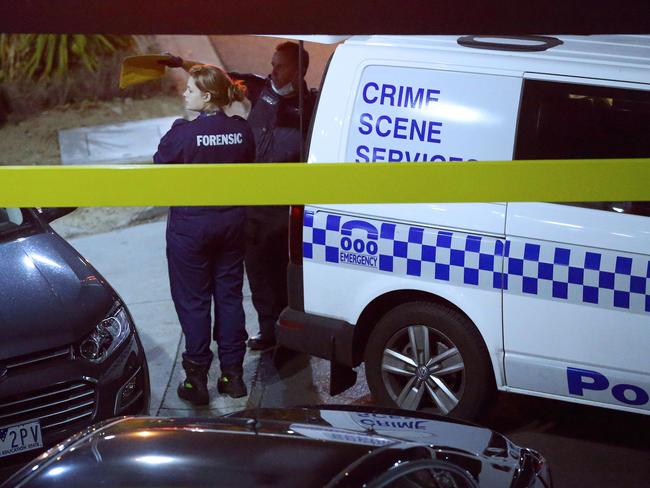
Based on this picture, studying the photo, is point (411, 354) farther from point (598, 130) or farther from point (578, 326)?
point (598, 130)

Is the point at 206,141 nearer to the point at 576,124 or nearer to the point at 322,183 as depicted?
the point at 576,124

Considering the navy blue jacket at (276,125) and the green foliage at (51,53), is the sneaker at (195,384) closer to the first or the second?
the navy blue jacket at (276,125)

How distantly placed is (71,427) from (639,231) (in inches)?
→ 95.1

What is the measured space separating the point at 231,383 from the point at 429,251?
62.1 inches

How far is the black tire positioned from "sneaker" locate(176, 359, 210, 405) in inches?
39.5

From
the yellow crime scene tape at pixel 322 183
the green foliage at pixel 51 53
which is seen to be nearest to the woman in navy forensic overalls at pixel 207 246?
the yellow crime scene tape at pixel 322 183

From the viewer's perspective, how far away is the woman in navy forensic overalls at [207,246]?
4805 millimetres

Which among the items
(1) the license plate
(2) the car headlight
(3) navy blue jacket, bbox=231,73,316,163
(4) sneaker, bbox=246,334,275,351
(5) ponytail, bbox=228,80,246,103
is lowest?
(4) sneaker, bbox=246,334,275,351

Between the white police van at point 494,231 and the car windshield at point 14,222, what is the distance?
50.0 inches

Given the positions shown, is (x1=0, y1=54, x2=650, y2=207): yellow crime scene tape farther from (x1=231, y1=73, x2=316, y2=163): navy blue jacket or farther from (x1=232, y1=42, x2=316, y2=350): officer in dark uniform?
(x1=231, y1=73, x2=316, y2=163): navy blue jacket

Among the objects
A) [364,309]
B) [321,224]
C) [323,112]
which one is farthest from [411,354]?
[323,112]

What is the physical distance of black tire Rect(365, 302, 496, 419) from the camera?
4.60 metres

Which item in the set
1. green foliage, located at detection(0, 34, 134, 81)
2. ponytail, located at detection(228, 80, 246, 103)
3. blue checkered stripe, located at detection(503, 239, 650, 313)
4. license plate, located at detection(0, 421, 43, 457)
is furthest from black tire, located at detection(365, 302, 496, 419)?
green foliage, located at detection(0, 34, 134, 81)

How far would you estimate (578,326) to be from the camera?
430 centimetres
